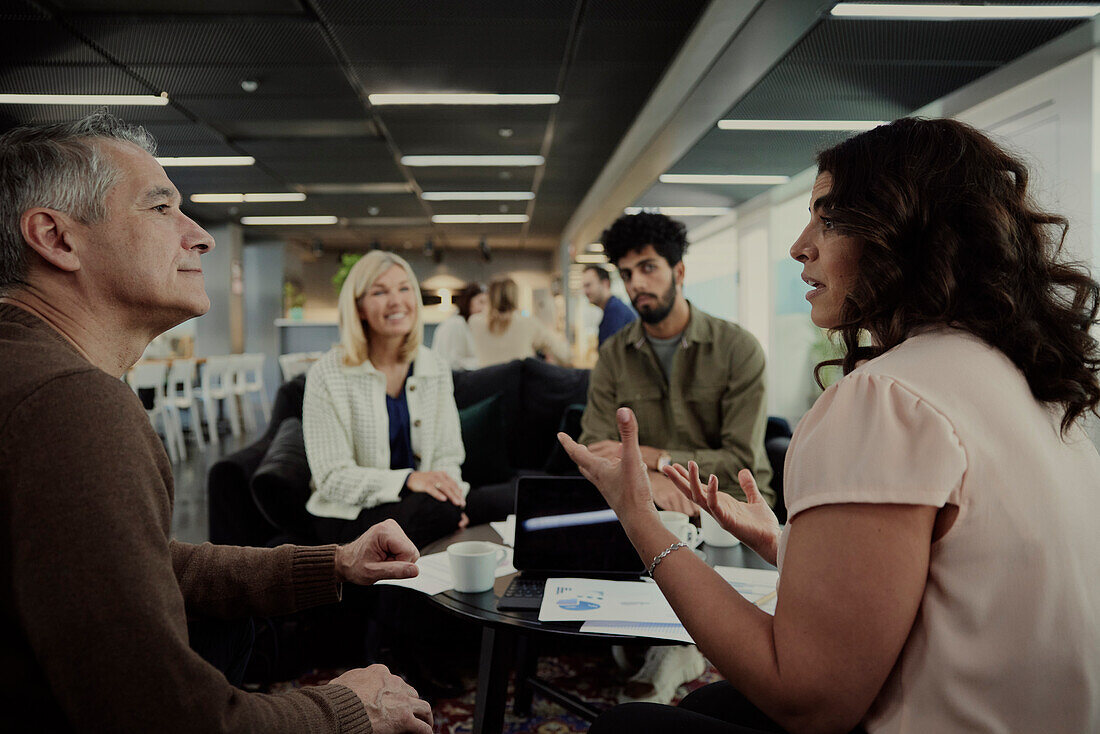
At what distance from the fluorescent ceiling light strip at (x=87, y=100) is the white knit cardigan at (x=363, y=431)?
4.37 m

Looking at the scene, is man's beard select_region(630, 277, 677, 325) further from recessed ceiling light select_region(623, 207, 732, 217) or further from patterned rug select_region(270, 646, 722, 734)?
recessed ceiling light select_region(623, 207, 732, 217)

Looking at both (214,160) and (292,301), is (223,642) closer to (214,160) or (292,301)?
(214,160)

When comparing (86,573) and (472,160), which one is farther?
(472,160)

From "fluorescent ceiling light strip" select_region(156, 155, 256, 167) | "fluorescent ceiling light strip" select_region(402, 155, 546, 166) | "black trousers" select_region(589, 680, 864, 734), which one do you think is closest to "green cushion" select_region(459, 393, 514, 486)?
"black trousers" select_region(589, 680, 864, 734)

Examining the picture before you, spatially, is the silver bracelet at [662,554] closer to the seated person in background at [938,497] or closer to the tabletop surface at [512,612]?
the seated person in background at [938,497]

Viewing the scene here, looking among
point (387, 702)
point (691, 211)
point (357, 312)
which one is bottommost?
point (387, 702)

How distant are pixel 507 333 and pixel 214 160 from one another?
3.97 metres

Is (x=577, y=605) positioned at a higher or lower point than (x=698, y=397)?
lower

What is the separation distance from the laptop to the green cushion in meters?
1.76

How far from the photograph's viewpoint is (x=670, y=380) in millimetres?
2875

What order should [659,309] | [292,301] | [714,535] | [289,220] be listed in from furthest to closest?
[292,301]
[289,220]
[659,309]
[714,535]

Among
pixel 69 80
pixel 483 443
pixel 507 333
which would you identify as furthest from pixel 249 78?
pixel 483 443

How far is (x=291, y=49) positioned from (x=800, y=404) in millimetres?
5140

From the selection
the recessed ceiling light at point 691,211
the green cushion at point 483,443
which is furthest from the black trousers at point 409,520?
the recessed ceiling light at point 691,211
